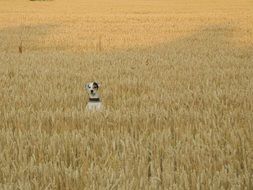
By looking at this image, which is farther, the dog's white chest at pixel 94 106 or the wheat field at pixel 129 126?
the dog's white chest at pixel 94 106

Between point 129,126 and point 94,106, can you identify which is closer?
point 129,126

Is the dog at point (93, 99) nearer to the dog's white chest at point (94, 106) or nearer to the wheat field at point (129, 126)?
the dog's white chest at point (94, 106)

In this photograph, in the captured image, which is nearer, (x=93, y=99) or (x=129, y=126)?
(x=129, y=126)

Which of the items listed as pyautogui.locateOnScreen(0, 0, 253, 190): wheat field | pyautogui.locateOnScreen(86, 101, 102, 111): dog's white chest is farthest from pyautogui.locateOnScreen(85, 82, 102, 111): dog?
pyautogui.locateOnScreen(0, 0, 253, 190): wheat field

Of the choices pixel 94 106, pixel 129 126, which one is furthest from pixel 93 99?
pixel 129 126

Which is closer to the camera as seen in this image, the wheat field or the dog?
the wheat field

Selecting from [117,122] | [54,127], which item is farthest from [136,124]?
[54,127]

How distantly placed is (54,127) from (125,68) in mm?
5499

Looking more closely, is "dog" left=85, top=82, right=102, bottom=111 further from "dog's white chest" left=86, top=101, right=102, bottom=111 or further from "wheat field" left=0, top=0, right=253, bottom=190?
A: "wheat field" left=0, top=0, right=253, bottom=190

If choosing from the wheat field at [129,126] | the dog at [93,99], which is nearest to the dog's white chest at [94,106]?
the dog at [93,99]

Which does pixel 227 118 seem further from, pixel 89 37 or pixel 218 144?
pixel 89 37

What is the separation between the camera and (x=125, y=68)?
35.9 ft

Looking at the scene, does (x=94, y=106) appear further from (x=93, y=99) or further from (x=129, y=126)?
(x=129, y=126)

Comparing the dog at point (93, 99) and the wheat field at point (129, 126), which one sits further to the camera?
the dog at point (93, 99)
